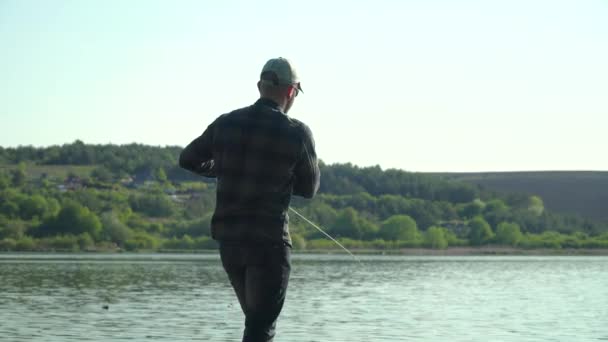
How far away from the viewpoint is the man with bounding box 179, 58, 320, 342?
7.08 meters

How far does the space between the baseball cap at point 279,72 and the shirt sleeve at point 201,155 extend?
48 cm

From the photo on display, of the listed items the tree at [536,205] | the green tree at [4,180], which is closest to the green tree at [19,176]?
the green tree at [4,180]

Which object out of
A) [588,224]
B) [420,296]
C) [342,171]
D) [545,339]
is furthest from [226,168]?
[342,171]

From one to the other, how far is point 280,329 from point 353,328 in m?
1.54

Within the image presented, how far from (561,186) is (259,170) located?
17644cm

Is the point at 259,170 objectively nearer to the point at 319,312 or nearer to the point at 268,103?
the point at 268,103

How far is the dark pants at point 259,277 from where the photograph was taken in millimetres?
7070

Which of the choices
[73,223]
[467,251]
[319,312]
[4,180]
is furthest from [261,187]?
[4,180]

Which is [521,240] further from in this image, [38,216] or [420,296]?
[420,296]

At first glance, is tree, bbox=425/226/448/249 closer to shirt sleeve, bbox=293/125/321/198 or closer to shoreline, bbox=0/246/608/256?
shoreline, bbox=0/246/608/256

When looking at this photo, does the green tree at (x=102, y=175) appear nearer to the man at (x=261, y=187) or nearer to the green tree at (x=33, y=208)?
the green tree at (x=33, y=208)

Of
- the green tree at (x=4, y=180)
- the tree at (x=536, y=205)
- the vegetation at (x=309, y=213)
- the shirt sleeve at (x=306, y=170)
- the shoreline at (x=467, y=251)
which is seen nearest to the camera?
the shirt sleeve at (x=306, y=170)

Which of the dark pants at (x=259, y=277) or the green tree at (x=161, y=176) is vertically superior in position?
the green tree at (x=161, y=176)

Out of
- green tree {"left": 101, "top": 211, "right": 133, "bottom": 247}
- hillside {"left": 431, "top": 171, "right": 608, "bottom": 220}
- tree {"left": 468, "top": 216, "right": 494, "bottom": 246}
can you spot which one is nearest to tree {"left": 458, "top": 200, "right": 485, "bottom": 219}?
hillside {"left": 431, "top": 171, "right": 608, "bottom": 220}
